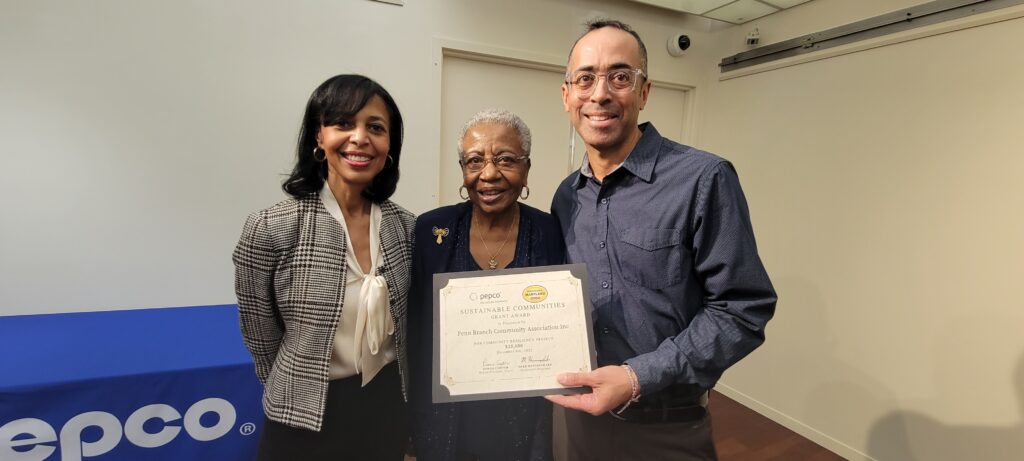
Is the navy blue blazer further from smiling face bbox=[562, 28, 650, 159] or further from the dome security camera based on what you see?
the dome security camera

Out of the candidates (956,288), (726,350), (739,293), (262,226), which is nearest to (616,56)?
(739,293)

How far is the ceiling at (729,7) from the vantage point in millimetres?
2725

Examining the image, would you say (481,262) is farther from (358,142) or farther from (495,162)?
(358,142)

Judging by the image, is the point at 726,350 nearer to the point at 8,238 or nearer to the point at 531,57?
the point at 531,57

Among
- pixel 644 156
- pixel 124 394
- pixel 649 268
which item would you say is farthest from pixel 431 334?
pixel 124 394

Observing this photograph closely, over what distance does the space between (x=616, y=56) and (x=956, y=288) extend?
2243mm

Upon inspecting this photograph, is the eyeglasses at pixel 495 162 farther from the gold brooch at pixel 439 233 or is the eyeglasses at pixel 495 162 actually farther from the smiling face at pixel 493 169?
the gold brooch at pixel 439 233

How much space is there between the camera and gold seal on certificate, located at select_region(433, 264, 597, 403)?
3.23 feet

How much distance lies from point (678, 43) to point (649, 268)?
2.46 m

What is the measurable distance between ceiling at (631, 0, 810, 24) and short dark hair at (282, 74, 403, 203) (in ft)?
7.41

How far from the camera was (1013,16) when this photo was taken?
6.15ft

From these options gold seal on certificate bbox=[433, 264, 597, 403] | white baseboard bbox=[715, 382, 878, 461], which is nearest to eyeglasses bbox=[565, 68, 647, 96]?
gold seal on certificate bbox=[433, 264, 597, 403]

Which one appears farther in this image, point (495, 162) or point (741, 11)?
point (741, 11)

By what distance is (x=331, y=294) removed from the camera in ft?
3.65
